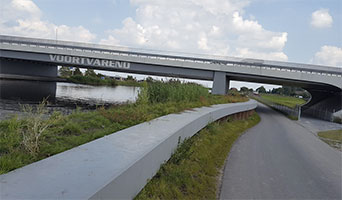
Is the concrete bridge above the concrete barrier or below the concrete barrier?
above

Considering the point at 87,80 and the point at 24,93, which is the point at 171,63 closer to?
the point at 24,93

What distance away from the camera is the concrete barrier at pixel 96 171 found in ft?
8.76

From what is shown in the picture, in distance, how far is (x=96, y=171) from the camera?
10.7ft

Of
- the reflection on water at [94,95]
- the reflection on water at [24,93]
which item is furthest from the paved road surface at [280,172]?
the reflection on water at [24,93]

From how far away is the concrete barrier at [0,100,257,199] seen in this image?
2.67 metres

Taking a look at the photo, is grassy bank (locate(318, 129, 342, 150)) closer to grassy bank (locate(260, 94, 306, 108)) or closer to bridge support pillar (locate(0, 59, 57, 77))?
grassy bank (locate(260, 94, 306, 108))

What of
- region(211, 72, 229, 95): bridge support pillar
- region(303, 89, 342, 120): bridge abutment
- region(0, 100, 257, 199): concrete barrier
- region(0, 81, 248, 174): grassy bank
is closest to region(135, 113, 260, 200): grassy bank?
region(0, 100, 257, 199): concrete barrier

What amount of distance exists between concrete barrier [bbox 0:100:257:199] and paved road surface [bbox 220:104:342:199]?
6.64 feet

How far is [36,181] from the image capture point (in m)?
2.88

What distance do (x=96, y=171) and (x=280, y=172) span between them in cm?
568

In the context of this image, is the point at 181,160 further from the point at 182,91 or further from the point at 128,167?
the point at 182,91

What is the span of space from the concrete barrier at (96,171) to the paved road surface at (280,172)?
2.02 metres

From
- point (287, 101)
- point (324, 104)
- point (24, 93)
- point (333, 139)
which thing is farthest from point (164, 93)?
point (287, 101)

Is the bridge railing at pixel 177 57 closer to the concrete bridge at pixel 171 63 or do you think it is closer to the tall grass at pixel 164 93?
the concrete bridge at pixel 171 63
